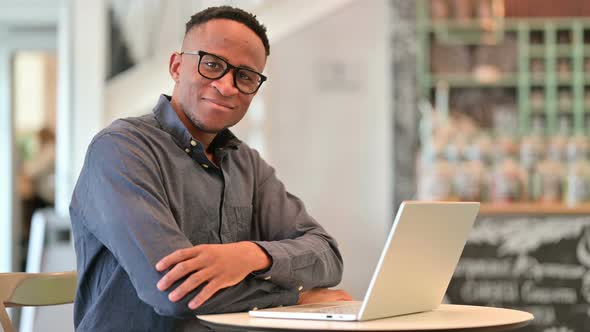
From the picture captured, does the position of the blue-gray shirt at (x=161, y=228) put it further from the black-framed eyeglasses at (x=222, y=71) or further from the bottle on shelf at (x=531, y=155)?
the bottle on shelf at (x=531, y=155)

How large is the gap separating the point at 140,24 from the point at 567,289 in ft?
10.4

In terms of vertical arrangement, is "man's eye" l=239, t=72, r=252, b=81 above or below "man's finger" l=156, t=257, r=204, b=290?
above

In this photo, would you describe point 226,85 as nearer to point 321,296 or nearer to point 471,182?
A: point 321,296

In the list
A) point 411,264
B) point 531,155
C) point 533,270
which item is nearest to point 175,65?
point 411,264

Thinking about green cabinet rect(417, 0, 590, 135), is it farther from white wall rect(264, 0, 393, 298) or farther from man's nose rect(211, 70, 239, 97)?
man's nose rect(211, 70, 239, 97)

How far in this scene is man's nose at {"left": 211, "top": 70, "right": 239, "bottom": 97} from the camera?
1.96 metres

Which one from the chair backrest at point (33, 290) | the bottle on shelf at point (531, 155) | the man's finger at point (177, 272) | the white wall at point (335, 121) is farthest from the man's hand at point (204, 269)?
the white wall at point (335, 121)

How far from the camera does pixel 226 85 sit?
1963mm

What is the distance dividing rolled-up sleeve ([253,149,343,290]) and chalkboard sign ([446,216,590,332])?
102 inches

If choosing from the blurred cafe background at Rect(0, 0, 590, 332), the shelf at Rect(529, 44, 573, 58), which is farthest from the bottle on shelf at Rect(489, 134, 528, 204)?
the shelf at Rect(529, 44, 573, 58)

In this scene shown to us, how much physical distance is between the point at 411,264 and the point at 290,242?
368mm

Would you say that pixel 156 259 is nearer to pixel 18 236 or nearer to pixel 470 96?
pixel 18 236

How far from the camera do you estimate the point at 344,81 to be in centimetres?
667

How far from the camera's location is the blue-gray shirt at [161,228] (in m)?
1.75
